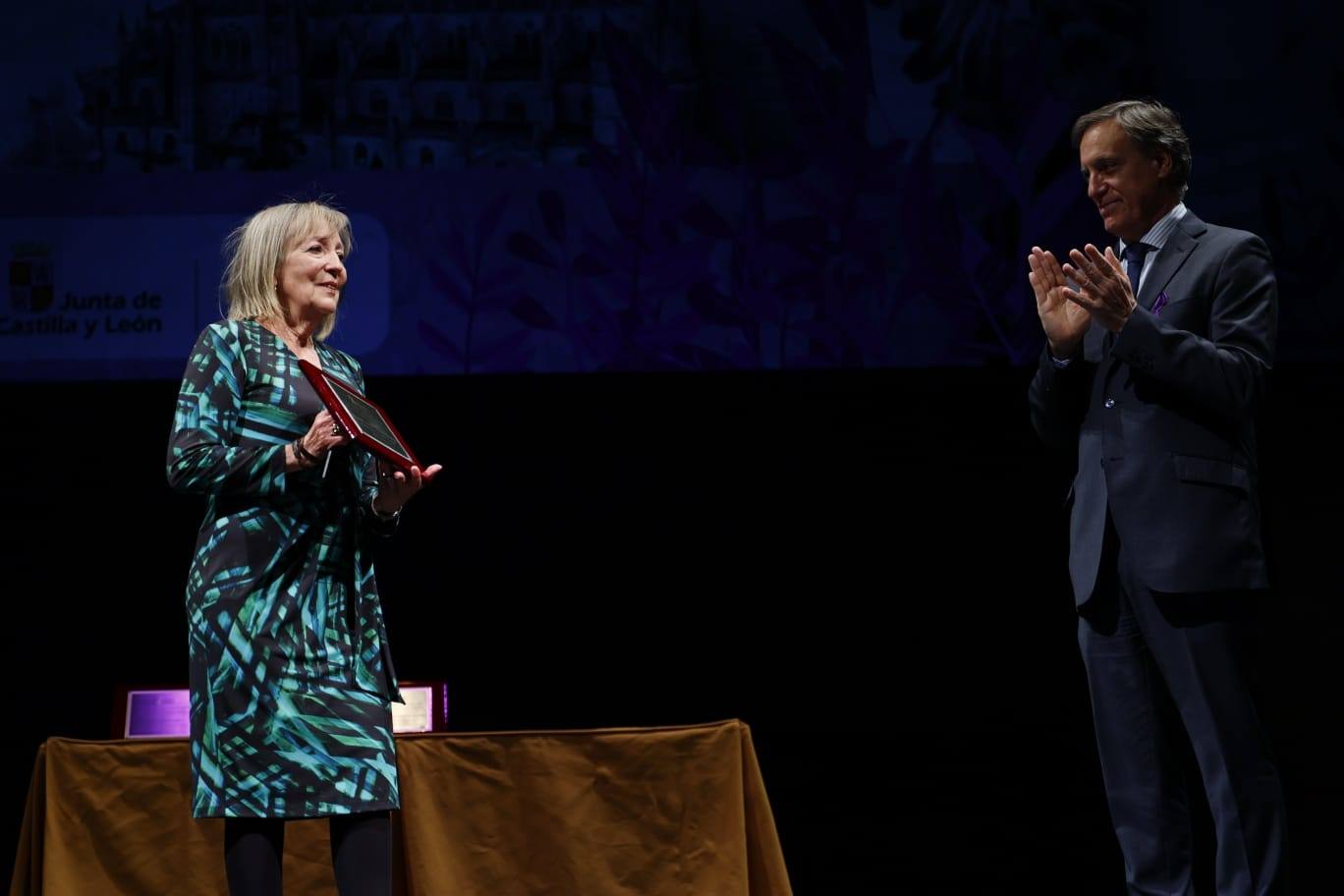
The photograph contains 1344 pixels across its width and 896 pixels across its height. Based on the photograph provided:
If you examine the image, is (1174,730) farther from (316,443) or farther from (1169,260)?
(316,443)

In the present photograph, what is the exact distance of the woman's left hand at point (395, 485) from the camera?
1.96 m

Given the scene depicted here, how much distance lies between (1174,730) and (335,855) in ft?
4.28

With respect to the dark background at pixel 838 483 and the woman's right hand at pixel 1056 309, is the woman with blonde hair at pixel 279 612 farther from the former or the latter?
the dark background at pixel 838 483

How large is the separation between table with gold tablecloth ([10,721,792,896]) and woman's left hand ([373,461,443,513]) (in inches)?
20.2

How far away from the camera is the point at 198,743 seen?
1883 mm

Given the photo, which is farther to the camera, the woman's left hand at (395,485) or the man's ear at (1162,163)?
the man's ear at (1162,163)

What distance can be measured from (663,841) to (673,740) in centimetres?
18

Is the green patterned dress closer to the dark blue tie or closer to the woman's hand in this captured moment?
the woman's hand

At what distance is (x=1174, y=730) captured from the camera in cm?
207

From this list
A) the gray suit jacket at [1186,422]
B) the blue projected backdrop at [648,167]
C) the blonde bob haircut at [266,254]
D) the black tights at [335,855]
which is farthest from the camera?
the blue projected backdrop at [648,167]

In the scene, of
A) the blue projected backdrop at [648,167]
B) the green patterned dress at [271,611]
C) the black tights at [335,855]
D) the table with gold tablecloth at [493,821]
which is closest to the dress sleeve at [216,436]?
the green patterned dress at [271,611]

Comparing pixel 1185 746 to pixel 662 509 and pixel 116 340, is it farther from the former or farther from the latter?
pixel 116 340

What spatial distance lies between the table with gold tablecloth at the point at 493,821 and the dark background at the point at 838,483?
4.24 feet

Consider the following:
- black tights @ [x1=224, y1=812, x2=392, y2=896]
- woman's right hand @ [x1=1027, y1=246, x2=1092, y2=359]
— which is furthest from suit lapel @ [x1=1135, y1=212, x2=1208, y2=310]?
black tights @ [x1=224, y1=812, x2=392, y2=896]
